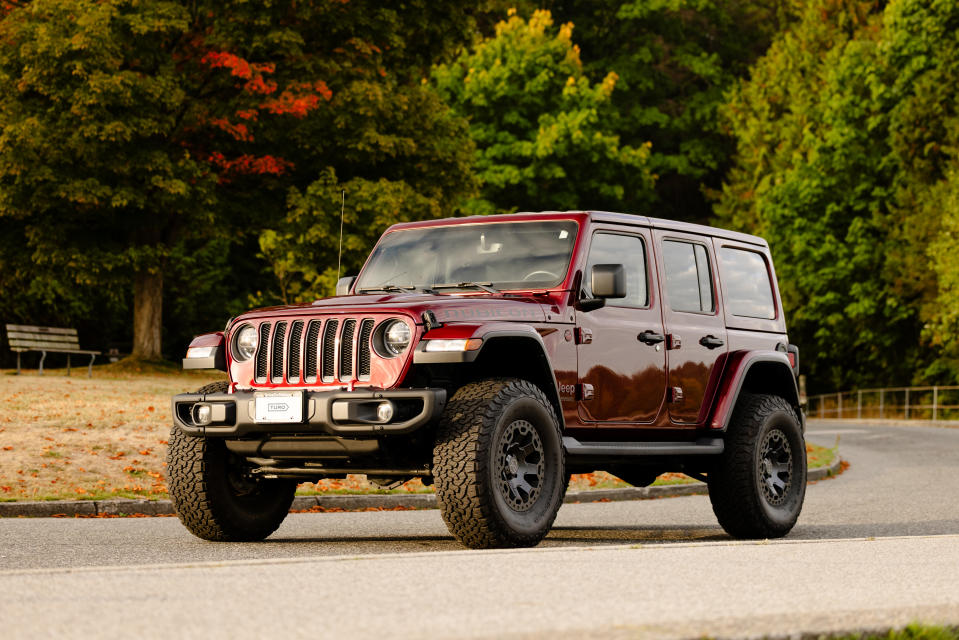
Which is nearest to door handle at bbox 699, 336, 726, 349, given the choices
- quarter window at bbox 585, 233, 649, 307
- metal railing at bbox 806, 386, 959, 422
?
quarter window at bbox 585, 233, 649, 307

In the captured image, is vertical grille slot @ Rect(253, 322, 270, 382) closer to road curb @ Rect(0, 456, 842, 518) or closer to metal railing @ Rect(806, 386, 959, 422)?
road curb @ Rect(0, 456, 842, 518)

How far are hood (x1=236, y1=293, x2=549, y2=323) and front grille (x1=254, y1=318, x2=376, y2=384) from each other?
0.08 m

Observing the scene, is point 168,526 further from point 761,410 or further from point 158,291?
point 158,291

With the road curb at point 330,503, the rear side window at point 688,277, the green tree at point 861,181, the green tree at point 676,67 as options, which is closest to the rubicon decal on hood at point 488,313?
the rear side window at point 688,277

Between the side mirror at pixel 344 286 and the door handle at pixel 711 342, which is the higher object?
the side mirror at pixel 344 286

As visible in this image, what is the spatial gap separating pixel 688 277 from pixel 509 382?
259 cm

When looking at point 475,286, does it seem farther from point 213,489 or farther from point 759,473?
point 759,473

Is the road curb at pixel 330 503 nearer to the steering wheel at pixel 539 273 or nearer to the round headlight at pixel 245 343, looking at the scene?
the round headlight at pixel 245 343

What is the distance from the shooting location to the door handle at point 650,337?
10414 mm

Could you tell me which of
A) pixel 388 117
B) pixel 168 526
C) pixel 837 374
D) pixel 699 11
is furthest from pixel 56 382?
pixel 699 11

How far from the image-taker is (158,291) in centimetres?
3105

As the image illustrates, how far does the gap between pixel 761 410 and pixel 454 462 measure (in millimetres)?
3382

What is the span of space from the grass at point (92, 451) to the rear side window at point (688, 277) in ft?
13.7

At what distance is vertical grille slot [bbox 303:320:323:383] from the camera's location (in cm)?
930
